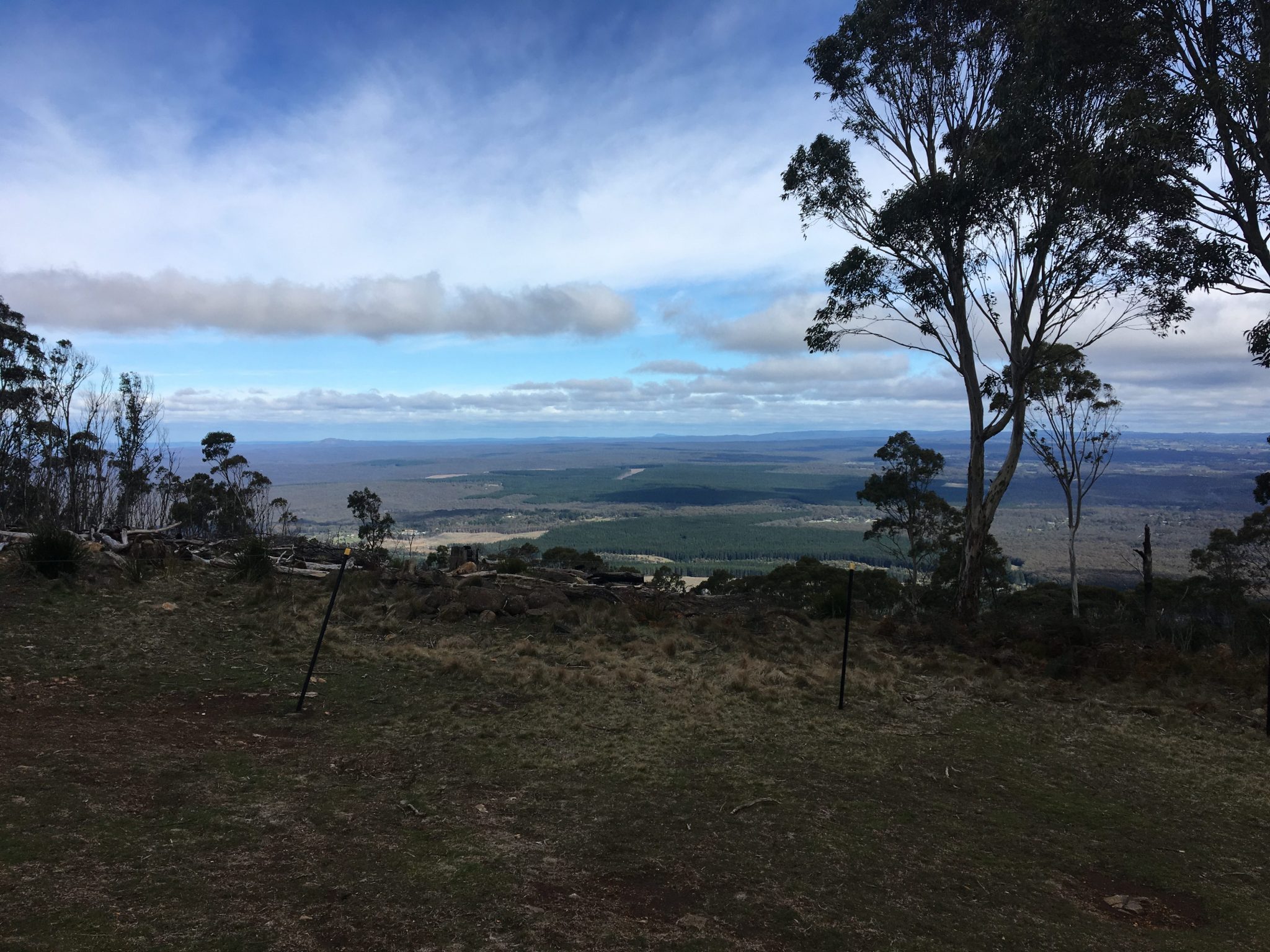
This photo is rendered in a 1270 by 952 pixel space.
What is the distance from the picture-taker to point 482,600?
48.8 feet

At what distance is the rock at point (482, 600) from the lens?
14.7 meters

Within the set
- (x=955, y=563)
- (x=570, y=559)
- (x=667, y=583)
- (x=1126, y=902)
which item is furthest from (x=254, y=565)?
(x=955, y=563)

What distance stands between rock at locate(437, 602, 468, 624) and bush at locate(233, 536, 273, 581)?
431cm

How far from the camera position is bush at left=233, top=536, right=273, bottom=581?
1544 centimetres

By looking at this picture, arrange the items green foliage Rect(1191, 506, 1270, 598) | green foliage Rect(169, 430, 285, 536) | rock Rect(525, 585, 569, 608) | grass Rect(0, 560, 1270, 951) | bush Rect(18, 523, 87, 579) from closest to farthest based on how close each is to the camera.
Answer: grass Rect(0, 560, 1270, 951) < bush Rect(18, 523, 87, 579) < rock Rect(525, 585, 569, 608) < green foliage Rect(1191, 506, 1270, 598) < green foliage Rect(169, 430, 285, 536)

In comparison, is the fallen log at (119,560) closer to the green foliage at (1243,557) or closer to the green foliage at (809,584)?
the green foliage at (809,584)

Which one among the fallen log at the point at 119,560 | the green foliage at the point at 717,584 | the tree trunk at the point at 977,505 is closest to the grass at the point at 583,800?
the fallen log at the point at 119,560

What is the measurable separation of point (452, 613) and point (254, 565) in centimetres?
514

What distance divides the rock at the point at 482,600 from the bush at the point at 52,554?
7.07m

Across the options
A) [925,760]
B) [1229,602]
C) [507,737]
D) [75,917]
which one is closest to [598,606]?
[507,737]

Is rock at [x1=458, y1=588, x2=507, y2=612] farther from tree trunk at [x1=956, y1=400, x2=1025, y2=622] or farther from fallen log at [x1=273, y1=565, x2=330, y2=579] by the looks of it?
tree trunk at [x1=956, y1=400, x2=1025, y2=622]

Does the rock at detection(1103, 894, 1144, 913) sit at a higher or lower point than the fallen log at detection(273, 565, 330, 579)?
lower

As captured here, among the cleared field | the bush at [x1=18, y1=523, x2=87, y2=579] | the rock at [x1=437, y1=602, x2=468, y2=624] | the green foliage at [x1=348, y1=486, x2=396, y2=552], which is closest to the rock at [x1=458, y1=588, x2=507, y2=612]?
the rock at [x1=437, y1=602, x2=468, y2=624]

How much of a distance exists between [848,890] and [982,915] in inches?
33.0
